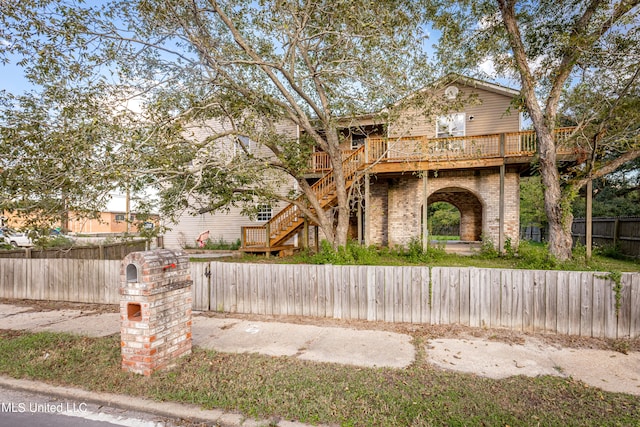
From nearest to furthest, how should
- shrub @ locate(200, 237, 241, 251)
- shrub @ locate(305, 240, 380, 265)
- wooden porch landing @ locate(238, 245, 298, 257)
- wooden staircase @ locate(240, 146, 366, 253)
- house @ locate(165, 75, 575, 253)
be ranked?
1. shrub @ locate(305, 240, 380, 265)
2. house @ locate(165, 75, 575, 253)
3. wooden staircase @ locate(240, 146, 366, 253)
4. wooden porch landing @ locate(238, 245, 298, 257)
5. shrub @ locate(200, 237, 241, 251)

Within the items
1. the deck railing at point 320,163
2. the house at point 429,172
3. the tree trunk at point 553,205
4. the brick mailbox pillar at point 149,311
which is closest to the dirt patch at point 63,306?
the brick mailbox pillar at point 149,311

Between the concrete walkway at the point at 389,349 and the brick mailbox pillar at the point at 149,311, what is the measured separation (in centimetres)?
92

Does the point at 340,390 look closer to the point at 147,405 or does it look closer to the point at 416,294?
the point at 147,405

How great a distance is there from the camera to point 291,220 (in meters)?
12.9

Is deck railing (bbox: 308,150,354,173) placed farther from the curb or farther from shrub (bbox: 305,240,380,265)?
the curb

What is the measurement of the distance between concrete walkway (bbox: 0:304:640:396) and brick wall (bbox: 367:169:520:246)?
8.67m

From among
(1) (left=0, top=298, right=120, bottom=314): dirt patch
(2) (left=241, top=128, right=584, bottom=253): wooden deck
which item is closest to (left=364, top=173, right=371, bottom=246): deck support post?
(2) (left=241, top=128, right=584, bottom=253): wooden deck

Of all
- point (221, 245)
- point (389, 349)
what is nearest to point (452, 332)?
point (389, 349)

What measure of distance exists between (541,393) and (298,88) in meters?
7.43

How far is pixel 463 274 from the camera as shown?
5629 mm

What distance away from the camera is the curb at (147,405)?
2.92 m

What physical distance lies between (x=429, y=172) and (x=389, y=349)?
34.8 feet

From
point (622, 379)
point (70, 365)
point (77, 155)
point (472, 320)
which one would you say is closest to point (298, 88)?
point (77, 155)

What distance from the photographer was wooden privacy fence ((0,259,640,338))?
509 cm
